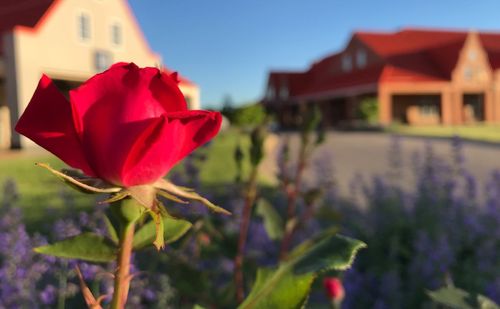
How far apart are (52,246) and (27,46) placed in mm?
18394

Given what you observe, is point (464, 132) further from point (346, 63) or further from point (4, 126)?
point (4, 126)

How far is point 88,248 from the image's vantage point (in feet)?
2.54

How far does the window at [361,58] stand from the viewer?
33.2 m

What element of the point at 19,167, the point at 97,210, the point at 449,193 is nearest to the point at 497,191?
the point at 449,193

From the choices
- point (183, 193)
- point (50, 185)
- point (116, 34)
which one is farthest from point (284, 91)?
point (183, 193)

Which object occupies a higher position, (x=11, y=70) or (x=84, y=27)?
(x=84, y=27)

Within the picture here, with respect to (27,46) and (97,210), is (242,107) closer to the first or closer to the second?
(27,46)

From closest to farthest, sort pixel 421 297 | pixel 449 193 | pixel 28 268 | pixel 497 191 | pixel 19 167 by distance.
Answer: pixel 28 268 → pixel 421 297 → pixel 497 191 → pixel 449 193 → pixel 19 167

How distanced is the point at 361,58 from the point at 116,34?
766 inches

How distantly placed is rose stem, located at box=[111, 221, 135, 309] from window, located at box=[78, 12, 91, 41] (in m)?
19.1

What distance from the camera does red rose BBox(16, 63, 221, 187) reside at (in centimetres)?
51

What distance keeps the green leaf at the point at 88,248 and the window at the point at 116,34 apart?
2045 centimetres

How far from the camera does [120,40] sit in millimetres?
20156

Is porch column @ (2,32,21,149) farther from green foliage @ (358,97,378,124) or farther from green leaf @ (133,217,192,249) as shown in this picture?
green foliage @ (358,97,378,124)
